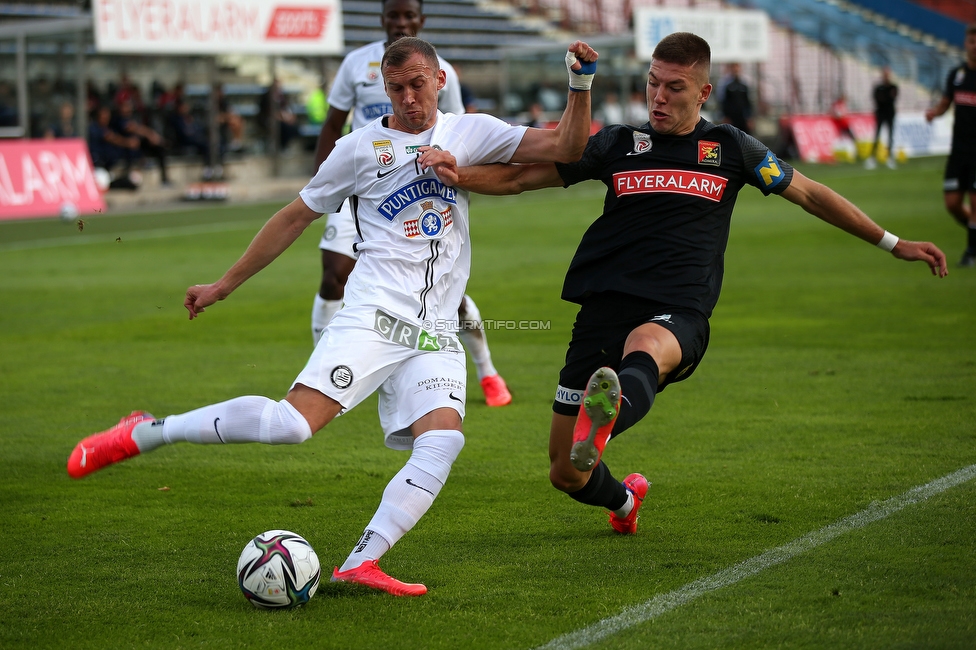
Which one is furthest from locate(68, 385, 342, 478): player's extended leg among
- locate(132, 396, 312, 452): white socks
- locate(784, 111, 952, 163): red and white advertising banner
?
locate(784, 111, 952, 163): red and white advertising banner

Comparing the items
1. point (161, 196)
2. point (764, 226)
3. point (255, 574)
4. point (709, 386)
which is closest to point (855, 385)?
point (709, 386)

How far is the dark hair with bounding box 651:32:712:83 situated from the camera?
463 centimetres

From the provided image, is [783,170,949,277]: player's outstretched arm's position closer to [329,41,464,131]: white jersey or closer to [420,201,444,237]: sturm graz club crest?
[420,201,444,237]: sturm graz club crest

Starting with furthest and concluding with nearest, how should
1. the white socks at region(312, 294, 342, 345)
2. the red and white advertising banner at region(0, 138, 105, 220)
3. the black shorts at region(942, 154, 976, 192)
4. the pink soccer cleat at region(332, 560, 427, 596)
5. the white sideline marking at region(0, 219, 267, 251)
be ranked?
the red and white advertising banner at region(0, 138, 105, 220) → the white sideline marking at region(0, 219, 267, 251) → the black shorts at region(942, 154, 976, 192) → the white socks at region(312, 294, 342, 345) → the pink soccer cleat at region(332, 560, 427, 596)

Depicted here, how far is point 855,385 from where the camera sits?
7.87 m

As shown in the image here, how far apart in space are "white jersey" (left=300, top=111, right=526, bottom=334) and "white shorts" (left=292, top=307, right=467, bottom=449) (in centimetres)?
6

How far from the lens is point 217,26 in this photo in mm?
24297

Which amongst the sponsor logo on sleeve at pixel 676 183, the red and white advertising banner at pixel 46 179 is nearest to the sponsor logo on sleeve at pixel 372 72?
the sponsor logo on sleeve at pixel 676 183

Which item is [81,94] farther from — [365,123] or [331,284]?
[331,284]

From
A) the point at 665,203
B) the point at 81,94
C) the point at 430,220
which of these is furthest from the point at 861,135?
the point at 430,220

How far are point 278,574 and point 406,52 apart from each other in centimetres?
191

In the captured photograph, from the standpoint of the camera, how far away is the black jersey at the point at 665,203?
15.3ft

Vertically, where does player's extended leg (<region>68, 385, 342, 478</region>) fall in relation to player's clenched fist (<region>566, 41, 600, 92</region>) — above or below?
below

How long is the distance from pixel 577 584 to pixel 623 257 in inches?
49.4
